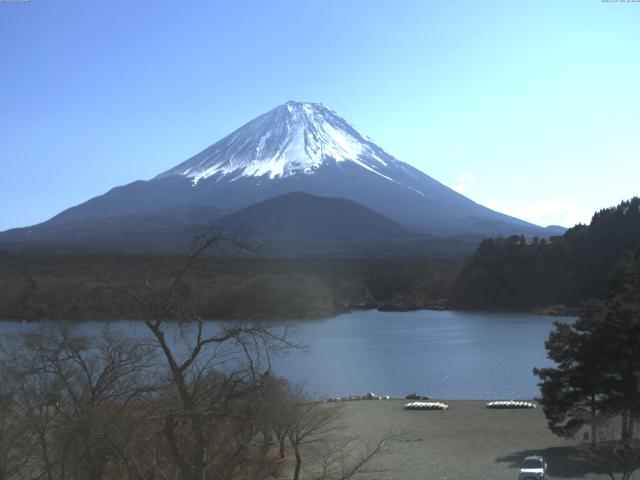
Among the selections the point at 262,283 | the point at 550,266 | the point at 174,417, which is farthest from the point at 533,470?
the point at 550,266

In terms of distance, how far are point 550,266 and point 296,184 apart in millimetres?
46521

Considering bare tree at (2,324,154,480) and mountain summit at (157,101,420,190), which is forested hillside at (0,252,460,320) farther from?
mountain summit at (157,101,420,190)

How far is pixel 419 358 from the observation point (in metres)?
22.4

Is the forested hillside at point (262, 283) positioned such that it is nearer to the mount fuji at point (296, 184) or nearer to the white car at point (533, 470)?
the white car at point (533, 470)

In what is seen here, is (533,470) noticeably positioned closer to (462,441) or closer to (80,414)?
(462,441)

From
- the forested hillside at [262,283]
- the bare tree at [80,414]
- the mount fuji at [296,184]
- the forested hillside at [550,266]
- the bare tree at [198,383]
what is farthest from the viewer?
the mount fuji at [296,184]

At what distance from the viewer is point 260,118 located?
9400cm

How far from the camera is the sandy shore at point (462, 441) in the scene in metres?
9.20

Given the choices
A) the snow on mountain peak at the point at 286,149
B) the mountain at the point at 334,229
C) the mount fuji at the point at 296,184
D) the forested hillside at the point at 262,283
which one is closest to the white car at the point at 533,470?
the forested hillside at the point at 262,283

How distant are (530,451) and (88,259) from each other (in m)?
33.0

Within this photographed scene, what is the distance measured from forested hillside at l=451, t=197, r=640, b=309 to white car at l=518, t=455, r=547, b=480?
3234cm

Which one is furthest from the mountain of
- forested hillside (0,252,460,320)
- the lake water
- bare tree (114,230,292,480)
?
bare tree (114,230,292,480)

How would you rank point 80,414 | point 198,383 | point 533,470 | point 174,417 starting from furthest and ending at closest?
point 533,470, point 80,414, point 198,383, point 174,417

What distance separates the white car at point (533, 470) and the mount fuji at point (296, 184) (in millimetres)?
63855
